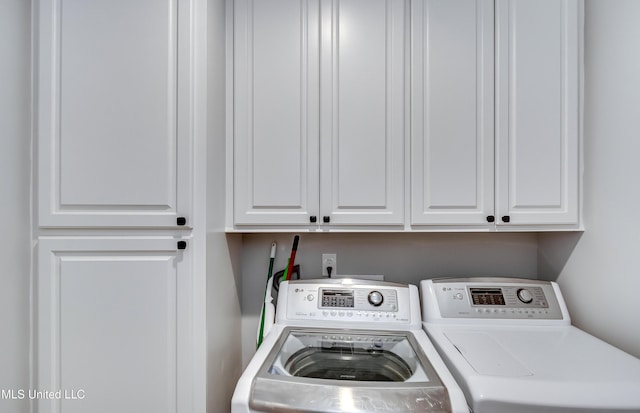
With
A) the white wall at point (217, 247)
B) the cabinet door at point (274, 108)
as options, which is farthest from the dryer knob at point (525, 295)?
the white wall at point (217, 247)

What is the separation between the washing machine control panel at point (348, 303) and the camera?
134 centimetres

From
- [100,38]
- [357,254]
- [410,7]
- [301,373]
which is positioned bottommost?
[301,373]

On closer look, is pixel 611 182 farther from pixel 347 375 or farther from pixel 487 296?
pixel 347 375

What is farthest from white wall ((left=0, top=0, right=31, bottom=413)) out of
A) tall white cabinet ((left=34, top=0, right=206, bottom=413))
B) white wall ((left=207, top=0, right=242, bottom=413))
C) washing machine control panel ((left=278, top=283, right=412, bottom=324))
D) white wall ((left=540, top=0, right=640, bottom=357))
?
white wall ((left=540, top=0, right=640, bottom=357))

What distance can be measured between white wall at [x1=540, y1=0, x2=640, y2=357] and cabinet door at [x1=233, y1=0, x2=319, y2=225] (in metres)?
1.18

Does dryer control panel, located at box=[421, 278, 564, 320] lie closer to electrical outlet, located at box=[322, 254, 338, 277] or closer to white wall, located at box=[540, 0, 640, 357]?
white wall, located at box=[540, 0, 640, 357]

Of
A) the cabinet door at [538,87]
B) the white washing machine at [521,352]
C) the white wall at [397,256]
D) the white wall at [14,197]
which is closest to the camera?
the white washing machine at [521,352]

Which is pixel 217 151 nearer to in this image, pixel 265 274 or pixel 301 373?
pixel 265 274

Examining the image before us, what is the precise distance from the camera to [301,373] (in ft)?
3.67

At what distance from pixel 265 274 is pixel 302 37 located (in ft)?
3.88

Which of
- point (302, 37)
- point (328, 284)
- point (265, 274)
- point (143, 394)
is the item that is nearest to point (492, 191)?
point (328, 284)

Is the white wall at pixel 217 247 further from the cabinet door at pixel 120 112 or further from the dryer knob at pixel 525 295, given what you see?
the dryer knob at pixel 525 295

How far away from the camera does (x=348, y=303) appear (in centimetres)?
137

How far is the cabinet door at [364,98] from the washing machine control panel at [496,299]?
1.64 feet
